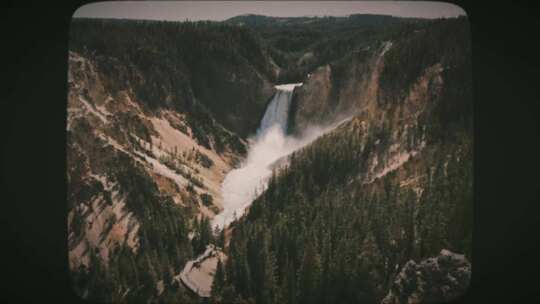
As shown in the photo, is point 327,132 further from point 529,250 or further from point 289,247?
point 529,250

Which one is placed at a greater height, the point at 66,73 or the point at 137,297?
the point at 66,73

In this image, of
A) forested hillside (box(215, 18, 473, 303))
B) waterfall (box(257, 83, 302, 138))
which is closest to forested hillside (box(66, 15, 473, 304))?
forested hillside (box(215, 18, 473, 303))

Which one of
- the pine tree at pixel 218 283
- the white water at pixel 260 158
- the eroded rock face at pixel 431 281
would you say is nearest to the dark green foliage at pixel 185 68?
A: the white water at pixel 260 158

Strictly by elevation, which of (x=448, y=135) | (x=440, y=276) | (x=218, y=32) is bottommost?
(x=440, y=276)

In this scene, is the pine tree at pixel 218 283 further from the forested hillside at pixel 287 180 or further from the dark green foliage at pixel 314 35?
the dark green foliage at pixel 314 35

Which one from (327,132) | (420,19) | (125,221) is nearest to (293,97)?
(327,132)

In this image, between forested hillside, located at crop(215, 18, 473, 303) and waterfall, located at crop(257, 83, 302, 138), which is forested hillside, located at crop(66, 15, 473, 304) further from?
waterfall, located at crop(257, 83, 302, 138)
